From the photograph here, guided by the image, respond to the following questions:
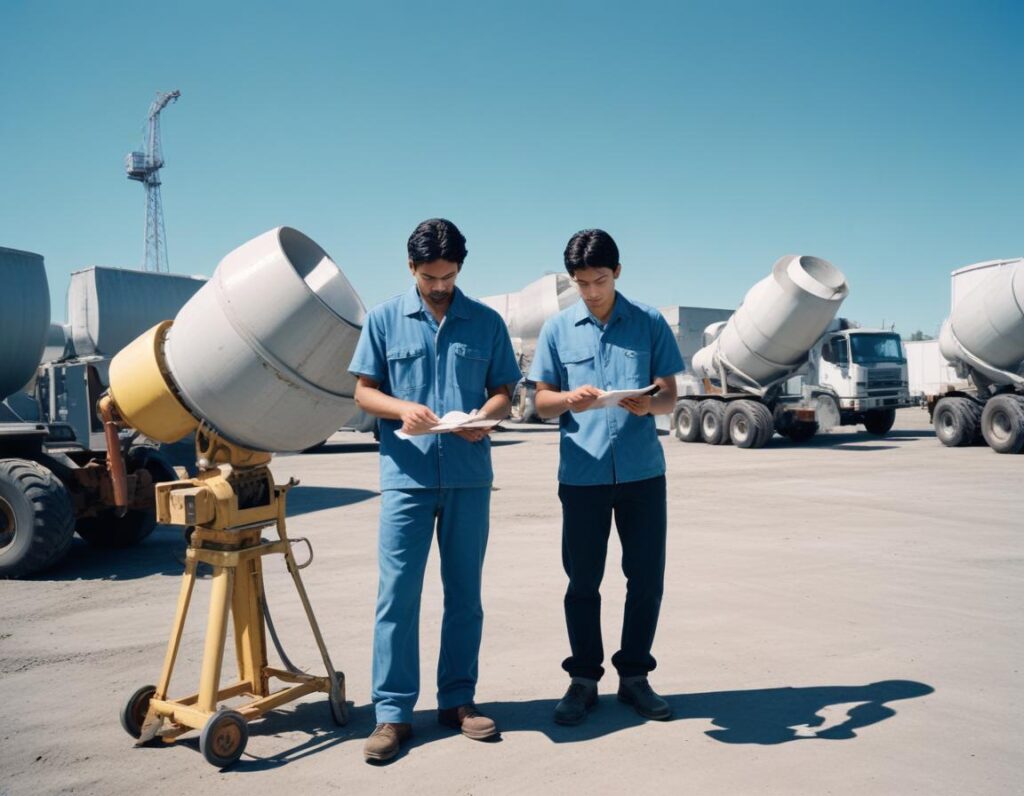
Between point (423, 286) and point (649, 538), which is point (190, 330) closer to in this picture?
point (423, 286)

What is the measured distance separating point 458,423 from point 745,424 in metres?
17.0

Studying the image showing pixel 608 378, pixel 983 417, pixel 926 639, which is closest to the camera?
pixel 608 378

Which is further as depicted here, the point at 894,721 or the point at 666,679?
the point at 666,679

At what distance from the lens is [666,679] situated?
435 centimetres

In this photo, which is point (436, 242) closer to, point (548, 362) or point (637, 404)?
point (548, 362)

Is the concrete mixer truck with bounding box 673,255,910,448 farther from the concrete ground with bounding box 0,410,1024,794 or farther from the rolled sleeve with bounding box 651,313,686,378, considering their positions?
the rolled sleeve with bounding box 651,313,686,378

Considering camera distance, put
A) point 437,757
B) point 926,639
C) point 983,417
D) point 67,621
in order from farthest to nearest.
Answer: point 983,417
point 67,621
point 926,639
point 437,757

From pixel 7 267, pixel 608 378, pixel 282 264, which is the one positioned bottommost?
pixel 608 378

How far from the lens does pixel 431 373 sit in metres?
3.71

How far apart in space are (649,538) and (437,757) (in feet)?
4.36

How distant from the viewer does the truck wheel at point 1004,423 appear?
1570 cm

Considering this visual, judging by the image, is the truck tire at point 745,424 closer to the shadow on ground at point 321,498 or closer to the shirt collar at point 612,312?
the shadow on ground at point 321,498

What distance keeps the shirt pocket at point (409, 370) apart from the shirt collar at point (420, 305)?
174 mm

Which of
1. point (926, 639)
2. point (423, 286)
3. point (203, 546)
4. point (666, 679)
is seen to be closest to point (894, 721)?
point (666, 679)
